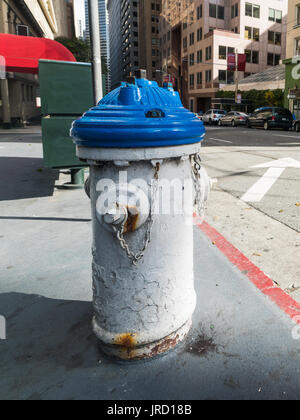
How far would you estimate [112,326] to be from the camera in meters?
2.05

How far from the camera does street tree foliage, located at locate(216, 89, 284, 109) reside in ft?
113

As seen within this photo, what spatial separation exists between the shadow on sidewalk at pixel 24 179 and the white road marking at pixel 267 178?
3.62 meters

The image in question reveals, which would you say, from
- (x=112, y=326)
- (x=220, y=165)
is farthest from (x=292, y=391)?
(x=220, y=165)

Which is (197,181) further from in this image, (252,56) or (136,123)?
(252,56)

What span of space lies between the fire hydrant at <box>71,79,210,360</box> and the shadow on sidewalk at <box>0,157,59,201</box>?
4611 millimetres

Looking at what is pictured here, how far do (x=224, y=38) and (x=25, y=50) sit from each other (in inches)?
1907

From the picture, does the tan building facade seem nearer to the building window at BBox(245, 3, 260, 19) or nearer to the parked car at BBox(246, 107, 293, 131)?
the parked car at BBox(246, 107, 293, 131)

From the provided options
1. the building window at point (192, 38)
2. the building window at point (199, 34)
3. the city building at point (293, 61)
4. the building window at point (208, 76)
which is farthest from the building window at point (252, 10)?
the city building at point (293, 61)

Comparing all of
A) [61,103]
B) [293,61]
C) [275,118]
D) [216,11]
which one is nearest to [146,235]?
[61,103]

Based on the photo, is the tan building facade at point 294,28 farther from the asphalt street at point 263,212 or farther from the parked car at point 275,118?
the asphalt street at point 263,212

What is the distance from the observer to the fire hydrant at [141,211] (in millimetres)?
1774

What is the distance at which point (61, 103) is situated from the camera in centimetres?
543

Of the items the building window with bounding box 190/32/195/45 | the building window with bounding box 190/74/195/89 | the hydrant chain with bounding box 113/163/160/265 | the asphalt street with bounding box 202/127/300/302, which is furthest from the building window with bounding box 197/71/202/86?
the hydrant chain with bounding box 113/163/160/265
